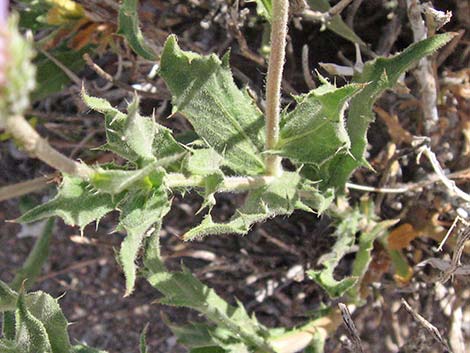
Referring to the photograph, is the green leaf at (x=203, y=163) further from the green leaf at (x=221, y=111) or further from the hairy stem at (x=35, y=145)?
the hairy stem at (x=35, y=145)

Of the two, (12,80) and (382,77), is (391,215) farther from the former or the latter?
(12,80)

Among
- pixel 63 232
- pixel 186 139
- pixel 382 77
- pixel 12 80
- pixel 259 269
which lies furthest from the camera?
pixel 63 232

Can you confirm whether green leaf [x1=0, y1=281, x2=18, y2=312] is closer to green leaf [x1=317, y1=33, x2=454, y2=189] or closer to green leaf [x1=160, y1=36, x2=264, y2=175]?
green leaf [x1=160, y1=36, x2=264, y2=175]

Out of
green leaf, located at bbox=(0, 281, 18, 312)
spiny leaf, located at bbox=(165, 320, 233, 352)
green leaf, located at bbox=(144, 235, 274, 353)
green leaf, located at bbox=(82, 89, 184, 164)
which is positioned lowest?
spiny leaf, located at bbox=(165, 320, 233, 352)

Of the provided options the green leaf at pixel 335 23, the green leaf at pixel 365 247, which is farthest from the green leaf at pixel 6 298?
the green leaf at pixel 335 23

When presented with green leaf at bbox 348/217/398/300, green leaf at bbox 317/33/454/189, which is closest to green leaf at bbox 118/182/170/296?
green leaf at bbox 317/33/454/189

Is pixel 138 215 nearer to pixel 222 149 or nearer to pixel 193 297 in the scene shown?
pixel 222 149

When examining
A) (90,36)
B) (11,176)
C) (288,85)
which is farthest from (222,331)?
(11,176)
